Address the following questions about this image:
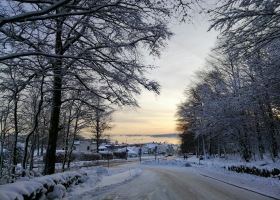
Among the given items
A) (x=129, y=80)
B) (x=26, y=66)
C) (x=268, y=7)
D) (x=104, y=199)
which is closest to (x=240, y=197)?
(x=104, y=199)

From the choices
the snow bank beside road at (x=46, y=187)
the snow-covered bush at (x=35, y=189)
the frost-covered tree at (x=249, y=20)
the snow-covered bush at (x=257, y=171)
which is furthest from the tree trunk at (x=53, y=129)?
the snow-covered bush at (x=257, y=171)

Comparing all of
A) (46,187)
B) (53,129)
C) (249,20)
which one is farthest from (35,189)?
(249,20)

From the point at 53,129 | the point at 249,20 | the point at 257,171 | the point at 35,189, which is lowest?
the point at 257,171

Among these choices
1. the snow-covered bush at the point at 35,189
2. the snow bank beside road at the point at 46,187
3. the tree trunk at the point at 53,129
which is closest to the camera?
the snow-covered bush at the point at 35,189

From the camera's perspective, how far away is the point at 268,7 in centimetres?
697

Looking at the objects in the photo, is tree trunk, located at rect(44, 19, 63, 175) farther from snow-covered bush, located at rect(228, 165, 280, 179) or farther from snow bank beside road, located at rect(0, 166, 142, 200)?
snow-covered bush, located at rect(228, 165, 280, 179)

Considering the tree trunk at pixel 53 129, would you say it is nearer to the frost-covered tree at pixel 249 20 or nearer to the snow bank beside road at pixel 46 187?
the snow bank beside road at pixel 46 187

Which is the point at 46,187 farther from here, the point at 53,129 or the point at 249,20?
the point at 249,20

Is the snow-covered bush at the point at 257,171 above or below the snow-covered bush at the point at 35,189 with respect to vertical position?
below

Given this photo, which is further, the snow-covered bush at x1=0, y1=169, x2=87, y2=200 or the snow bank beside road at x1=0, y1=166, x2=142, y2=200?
the snow bank beside road at x1=0, y1=166, x2=142, y2=200

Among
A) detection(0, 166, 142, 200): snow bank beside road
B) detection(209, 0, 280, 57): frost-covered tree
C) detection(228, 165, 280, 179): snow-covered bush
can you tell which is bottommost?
detection(228, 165, 280, 179): snow-covered bush

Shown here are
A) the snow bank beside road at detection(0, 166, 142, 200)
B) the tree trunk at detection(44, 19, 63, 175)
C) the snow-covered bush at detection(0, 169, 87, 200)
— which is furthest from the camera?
the tree trunk at detection(44, 19, 63, 175)

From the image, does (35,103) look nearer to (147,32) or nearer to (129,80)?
(129,80)

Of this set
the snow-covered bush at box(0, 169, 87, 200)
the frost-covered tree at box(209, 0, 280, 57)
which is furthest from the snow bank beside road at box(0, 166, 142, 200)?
the frost-covered tree at box(209, 0, 280, 57)
